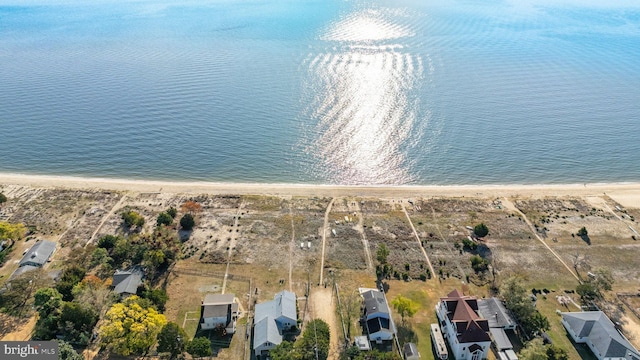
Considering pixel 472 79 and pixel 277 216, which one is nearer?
pixel 277 216

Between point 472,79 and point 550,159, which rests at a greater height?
point 472,79

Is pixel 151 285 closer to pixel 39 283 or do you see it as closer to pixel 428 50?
pixel 39 283

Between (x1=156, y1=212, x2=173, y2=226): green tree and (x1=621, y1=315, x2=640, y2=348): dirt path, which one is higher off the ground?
(x1=156, y1=212, x2=173, y2=226): green tree

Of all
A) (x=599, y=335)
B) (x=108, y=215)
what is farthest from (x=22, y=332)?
(x=599, y=335)

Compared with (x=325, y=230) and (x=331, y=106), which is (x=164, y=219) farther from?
(x=331, y=106)

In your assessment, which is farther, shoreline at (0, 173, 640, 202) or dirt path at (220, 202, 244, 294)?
shoreline at (0, 173, 640, 202)

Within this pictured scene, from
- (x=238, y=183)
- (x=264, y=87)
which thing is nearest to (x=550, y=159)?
(x=238, y=183)

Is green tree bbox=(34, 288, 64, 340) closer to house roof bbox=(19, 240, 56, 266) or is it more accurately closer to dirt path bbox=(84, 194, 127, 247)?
house roof bbox=(19, 240, 56, 266)

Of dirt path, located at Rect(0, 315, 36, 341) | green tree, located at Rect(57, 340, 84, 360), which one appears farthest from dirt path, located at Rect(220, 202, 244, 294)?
dirt path, located at Rect(0, 315, 36, 341)
